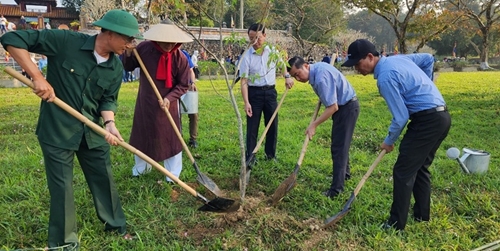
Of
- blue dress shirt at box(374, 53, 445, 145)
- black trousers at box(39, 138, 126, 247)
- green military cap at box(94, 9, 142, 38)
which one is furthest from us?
blue dress shirt at box(374, 53, 445, 145)

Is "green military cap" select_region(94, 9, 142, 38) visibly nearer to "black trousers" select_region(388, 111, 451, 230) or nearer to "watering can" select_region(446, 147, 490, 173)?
"black trousers" select_region(388, 111, 451, 230)

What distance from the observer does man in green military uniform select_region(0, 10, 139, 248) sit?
2555 millimetres

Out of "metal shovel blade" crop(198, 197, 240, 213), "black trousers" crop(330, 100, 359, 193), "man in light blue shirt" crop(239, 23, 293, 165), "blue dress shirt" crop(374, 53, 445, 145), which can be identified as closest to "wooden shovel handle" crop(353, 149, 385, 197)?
"blue dress shirt" crop(374, 53, 445, 145)

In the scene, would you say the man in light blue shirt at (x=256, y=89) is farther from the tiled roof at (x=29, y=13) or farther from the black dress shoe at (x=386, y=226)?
the tiled roof at (x=29, y=13)

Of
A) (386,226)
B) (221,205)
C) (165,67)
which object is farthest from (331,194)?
(165,67)

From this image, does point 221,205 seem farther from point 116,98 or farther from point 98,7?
point 98,7

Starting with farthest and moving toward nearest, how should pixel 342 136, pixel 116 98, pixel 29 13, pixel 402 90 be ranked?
1. pixel 29 13
2. pixel 342 136
3. pixel 116 98
4. pixel 402 90

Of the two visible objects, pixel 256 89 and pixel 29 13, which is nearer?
pixel 256 89

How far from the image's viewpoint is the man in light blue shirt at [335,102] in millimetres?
3615

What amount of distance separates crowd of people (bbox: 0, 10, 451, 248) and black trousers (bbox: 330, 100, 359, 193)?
1 centimetres

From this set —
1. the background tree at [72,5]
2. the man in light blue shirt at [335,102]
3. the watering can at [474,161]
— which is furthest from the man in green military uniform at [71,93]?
the background tree at [72,5]

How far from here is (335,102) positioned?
3.59 m

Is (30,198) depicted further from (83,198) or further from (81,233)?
(81,233)

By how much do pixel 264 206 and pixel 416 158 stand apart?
1430 mm
